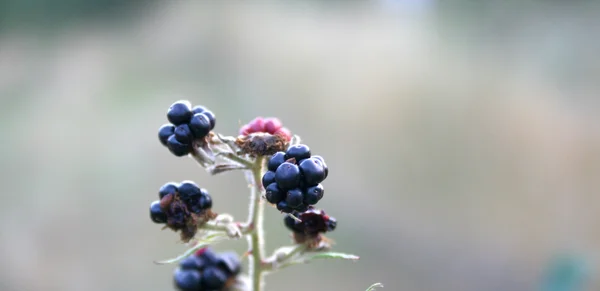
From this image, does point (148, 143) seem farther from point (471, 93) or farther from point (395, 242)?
point (471, 93)

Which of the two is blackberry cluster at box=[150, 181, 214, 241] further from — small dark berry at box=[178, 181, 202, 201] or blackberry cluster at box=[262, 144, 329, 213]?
blackberry cluster at box=[262, 144, 329, 213]

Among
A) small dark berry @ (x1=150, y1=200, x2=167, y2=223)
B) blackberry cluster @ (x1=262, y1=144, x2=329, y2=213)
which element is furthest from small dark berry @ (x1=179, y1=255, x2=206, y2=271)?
blackberry cluster @ (x1=262, y1=144, x2=329, y2=213)

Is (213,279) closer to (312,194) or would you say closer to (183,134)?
(183,134)

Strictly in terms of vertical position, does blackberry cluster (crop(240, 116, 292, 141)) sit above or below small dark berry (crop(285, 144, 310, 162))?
above

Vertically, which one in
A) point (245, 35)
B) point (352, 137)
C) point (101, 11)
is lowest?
point (352, 137)

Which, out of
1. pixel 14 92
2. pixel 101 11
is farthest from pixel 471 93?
pixel 14 92

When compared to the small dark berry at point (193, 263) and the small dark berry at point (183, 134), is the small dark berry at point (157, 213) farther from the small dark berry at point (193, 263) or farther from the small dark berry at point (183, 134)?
the small dark berry at point (193, 263)

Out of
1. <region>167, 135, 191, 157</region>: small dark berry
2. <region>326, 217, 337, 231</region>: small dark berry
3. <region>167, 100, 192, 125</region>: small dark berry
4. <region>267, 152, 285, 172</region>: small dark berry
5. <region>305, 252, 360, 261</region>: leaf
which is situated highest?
<region>167, 100, 192, 125</region>: small dark berry
